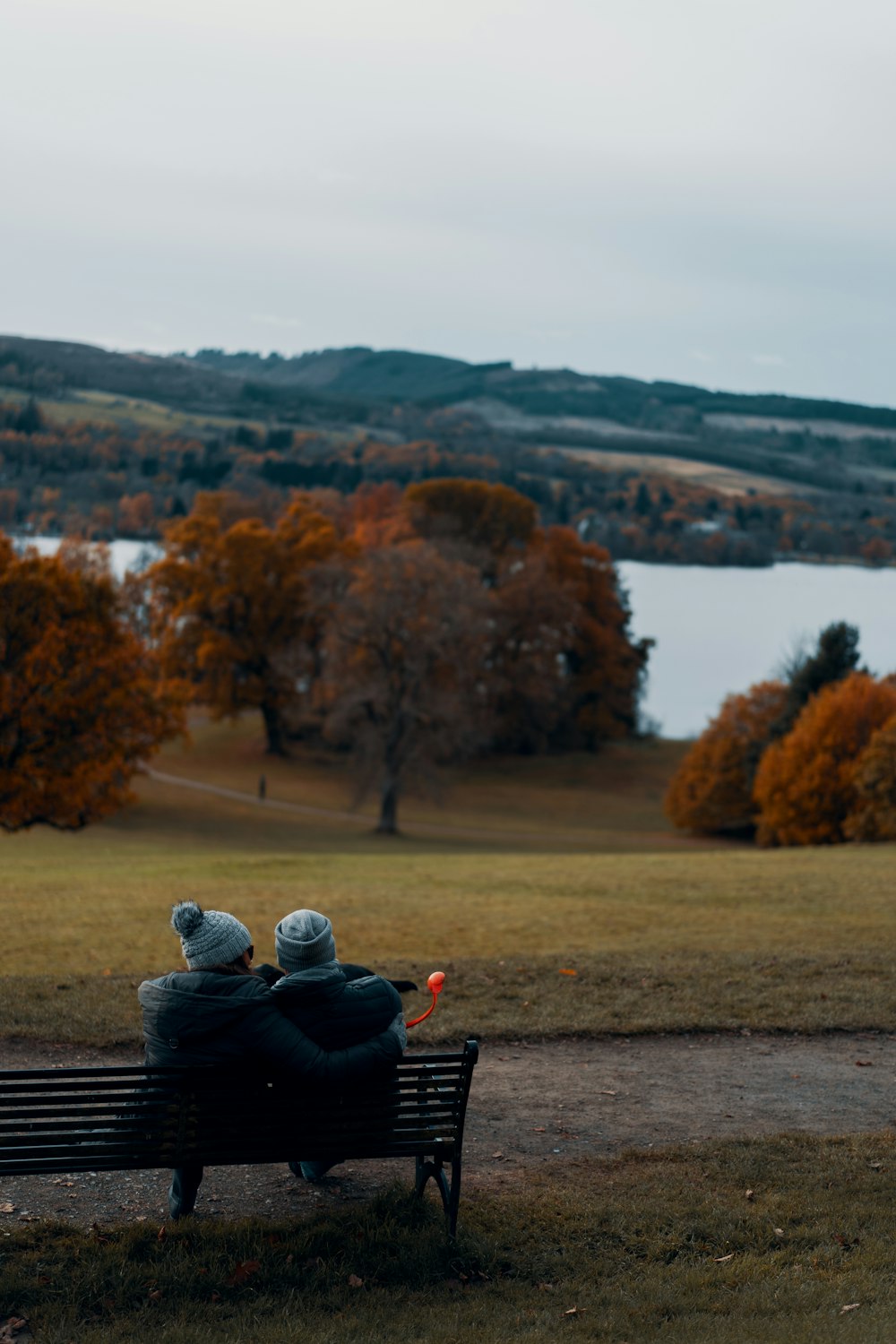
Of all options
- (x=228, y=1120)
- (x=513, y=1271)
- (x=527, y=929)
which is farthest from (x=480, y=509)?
(x=513, y=1271)

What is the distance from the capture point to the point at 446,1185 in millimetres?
6383

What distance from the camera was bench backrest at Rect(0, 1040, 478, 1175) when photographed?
18.8ft

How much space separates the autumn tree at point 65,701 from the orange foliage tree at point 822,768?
22.8 m

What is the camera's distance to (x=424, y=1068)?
6242mm

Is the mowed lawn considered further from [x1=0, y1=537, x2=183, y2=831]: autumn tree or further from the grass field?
[x1=0, y1=537, x2=183, y2=831]: autumn tree

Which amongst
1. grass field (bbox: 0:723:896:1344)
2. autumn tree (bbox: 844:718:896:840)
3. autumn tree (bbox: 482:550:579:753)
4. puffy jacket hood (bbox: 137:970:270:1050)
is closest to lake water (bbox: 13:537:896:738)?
autumn tree (bbox: 482:550:579:753)

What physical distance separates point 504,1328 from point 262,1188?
6.59ft

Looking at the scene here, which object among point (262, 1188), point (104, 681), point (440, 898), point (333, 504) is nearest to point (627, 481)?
point (333, 504)

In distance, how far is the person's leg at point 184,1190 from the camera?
20.5 ft

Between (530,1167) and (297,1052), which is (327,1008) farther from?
(530,1167)

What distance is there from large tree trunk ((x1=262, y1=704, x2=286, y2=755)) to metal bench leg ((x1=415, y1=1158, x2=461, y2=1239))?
55.0m

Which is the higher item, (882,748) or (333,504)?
(333,504)

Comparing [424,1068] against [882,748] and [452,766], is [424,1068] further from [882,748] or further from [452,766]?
[452,766]

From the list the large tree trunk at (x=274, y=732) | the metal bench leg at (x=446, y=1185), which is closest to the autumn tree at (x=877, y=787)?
the large tree trunk at (x=274, y=732)
